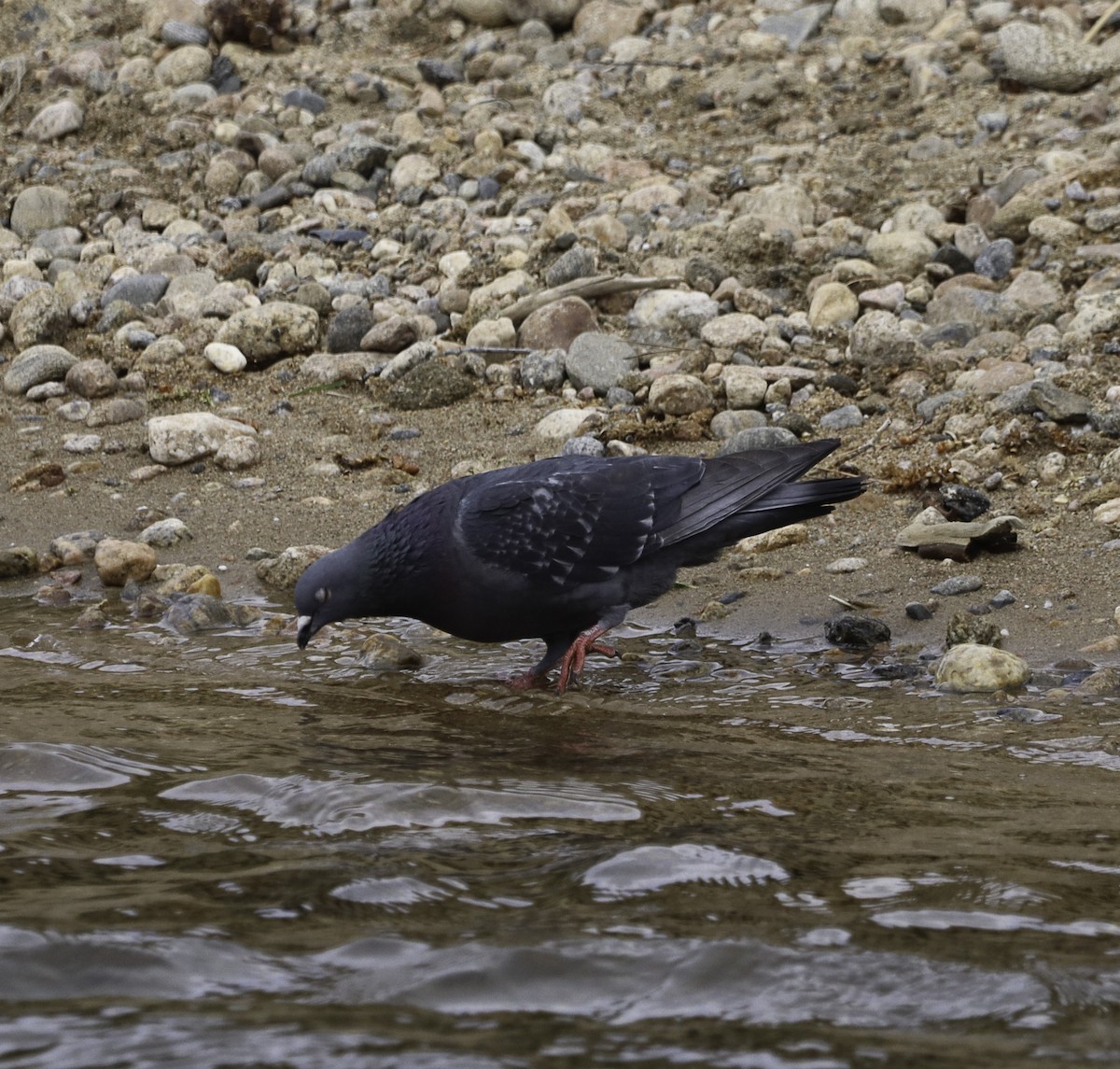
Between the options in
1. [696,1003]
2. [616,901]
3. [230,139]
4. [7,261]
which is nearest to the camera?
[696,1003]

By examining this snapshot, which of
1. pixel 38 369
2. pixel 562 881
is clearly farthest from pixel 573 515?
pixel 38 369

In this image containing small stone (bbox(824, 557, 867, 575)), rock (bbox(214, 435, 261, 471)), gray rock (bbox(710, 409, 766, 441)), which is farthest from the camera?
rock (bbox(214, 435, 261, 471))

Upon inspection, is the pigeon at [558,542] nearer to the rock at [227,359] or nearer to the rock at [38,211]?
the rock at [227,359]

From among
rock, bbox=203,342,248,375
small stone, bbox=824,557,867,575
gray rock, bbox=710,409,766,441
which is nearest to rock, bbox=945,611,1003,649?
small stone, bbox=824,557,867,575

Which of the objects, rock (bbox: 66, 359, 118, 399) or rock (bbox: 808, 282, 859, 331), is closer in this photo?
rock (bbox: 808, 282, 859, 331)

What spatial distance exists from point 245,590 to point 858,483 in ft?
8.52

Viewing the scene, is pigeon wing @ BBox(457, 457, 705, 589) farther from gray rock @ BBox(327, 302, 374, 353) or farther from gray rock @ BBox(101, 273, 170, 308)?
gray rock @ BBox(101, 273, 170, 308)

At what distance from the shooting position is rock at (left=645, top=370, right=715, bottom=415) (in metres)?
6.81

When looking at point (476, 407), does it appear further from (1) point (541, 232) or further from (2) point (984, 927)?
(2) point (984, 927)

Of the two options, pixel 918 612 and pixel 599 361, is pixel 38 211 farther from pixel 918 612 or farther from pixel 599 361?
pixel 918 612

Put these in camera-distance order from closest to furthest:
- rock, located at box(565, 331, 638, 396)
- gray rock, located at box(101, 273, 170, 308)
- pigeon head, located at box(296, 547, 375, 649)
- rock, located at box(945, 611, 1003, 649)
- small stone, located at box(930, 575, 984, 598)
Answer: pigeon head, located at box(296, 547, 375, 649) → rock, located at box(945, 611, 1003, 649) → small stone, located at box(930, 575, 984, 598) → rock, located at box(565, 331, 638, 396) → gray rock, located at box(101, 273, 170, 308)

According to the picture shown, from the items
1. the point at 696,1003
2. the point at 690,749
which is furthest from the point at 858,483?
the point at 696,1003

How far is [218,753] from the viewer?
376 cm

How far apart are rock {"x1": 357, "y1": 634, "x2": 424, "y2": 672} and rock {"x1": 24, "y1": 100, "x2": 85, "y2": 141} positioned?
750 cm
